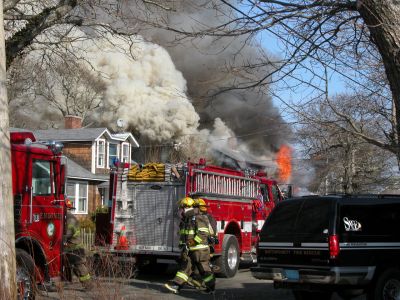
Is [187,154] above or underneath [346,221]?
above

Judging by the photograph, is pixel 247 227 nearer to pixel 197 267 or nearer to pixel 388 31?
pixel 197 267

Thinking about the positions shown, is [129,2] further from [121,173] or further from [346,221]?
[346,221]

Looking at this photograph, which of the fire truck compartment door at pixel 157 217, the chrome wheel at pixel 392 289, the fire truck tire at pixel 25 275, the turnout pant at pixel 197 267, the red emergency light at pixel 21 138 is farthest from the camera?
the fire truck compartment door at pixel 157 217

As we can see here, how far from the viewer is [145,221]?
11.9 metres

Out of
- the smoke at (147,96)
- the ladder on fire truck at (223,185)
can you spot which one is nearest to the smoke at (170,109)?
the smoke at (147,96)

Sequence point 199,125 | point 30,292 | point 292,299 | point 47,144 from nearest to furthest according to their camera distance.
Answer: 1. point 30,292
2. point 47,144
3. point 292,299
4. point 199,125

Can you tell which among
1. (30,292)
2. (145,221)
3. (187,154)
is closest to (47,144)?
(30,292)

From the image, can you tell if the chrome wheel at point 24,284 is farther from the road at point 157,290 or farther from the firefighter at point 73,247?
the firefighter at point 73,247

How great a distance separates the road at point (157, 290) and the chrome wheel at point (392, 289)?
6.17 ft

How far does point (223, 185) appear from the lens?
500 inches

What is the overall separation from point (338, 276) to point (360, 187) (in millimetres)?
20229

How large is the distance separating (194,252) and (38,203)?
2.66 metres

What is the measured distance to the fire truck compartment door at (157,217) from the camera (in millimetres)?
11547

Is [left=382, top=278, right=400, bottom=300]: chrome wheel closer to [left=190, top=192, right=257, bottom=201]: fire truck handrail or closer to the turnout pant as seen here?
the turnout pant
